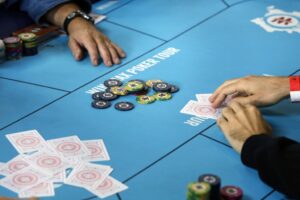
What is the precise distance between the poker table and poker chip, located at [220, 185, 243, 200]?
0.17ft

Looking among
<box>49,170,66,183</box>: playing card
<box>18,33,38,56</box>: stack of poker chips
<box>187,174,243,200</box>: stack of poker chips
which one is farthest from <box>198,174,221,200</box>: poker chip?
<box>18,33,38,56</box>: stack of poker chips

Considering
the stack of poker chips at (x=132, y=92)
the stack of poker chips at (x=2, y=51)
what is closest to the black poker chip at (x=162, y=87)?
the stack of poker chips at (x=132, y=92)

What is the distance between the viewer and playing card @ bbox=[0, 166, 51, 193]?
1745 millimetres

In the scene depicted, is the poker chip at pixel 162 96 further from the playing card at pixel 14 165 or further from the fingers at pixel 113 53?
the playing card at pixel 14 165

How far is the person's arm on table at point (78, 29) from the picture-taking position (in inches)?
98.3

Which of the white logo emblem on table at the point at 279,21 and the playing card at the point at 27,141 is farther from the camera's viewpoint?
the white logo emblem on table at the point at 279,21

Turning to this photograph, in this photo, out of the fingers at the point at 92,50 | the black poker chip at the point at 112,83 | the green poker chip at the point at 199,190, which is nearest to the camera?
the green poker chip at the point at 199,190

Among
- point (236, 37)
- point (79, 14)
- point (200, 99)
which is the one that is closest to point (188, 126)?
point (200, 99)

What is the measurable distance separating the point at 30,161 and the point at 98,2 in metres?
1.43

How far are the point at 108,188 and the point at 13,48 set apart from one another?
0.99 m

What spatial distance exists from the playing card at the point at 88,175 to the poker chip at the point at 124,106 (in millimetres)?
353

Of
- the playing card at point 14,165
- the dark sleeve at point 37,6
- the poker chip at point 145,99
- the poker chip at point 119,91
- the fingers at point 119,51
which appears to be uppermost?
the dark sleeve at point 37,6

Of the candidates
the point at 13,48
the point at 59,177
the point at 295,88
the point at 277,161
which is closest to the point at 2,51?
the point at 13,48

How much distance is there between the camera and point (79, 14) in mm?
2723
